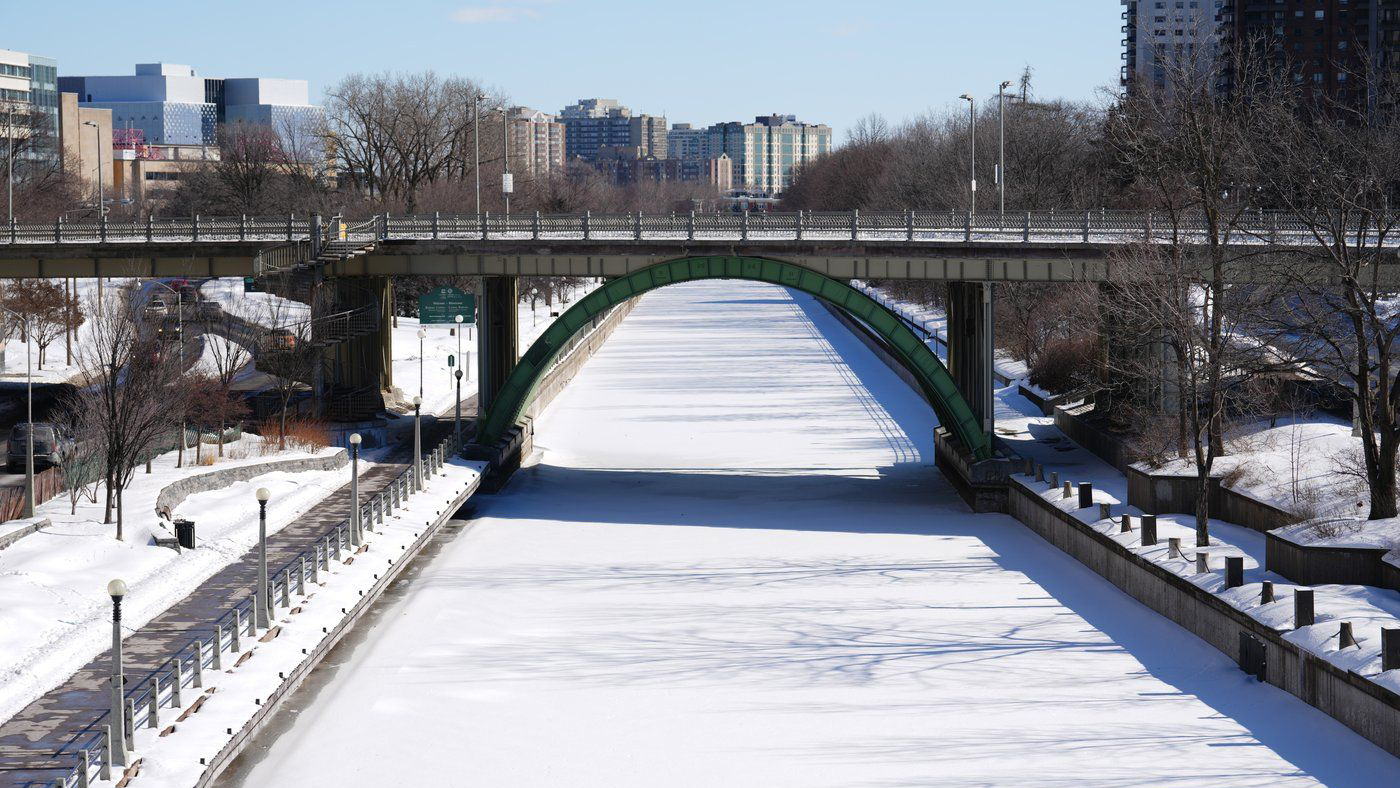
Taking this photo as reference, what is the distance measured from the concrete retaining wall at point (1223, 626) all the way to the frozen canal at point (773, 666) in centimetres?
27

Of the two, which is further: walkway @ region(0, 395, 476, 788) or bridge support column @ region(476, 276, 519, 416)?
bridge support column @ region(476, 276, 519, 416)

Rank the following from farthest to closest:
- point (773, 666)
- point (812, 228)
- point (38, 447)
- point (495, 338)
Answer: point (495, 338) < point (812, 228) < point (38, 447) < point (773, 666)

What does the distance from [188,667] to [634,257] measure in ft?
74.1

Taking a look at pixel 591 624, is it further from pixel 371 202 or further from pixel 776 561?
pixel 371 202

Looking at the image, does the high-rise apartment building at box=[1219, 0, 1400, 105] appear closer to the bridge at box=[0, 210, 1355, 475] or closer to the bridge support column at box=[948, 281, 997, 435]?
the bridge support column at box=[948, 281, 997, 435]

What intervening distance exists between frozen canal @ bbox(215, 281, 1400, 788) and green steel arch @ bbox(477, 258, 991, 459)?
97.6 inches

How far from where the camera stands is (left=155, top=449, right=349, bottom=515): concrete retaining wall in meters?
33.6

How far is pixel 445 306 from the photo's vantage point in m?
46.8

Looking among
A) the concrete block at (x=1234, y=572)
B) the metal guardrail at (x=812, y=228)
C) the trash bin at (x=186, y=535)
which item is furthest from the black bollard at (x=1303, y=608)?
the trash bin at (x=186, y=535)

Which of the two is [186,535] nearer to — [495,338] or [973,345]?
[495,338]

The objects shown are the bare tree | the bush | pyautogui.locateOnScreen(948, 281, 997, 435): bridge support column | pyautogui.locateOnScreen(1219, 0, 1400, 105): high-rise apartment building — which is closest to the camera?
the bare tree

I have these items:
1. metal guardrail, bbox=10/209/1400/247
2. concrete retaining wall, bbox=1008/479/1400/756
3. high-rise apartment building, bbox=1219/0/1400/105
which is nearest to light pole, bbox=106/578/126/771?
concrete retaining wall, bbox=1008/479/1400/756

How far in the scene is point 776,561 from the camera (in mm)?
34938

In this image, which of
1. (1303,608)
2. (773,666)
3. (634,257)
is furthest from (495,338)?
(1303,608)
